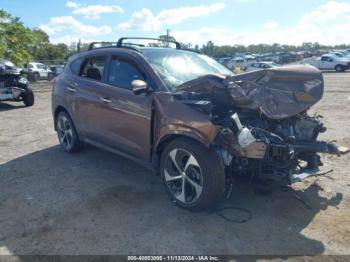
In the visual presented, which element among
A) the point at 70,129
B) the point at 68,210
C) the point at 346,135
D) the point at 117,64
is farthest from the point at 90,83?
the point at 346,135

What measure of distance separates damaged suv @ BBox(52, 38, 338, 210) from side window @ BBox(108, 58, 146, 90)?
0.05 feet

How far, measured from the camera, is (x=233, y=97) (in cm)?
360

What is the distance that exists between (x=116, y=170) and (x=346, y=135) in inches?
188

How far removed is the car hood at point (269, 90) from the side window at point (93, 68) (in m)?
1.76

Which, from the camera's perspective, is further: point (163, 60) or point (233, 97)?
point (163, 60)

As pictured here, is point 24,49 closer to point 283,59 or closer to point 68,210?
point 68,210

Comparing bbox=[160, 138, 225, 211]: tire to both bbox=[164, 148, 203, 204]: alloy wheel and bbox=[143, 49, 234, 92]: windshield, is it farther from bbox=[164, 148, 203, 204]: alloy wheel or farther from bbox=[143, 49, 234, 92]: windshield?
bbox=[143, 49, 234, 92]: windshield

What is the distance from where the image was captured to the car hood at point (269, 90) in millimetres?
3623

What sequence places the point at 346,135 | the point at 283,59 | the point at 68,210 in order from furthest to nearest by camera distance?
1. the point at 283,59
2. the point at 346,135
3. the point at 68,210

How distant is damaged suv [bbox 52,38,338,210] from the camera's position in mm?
3469

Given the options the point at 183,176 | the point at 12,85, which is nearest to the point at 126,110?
the point at 183,176

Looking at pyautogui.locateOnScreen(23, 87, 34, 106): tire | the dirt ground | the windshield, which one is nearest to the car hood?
the windshield

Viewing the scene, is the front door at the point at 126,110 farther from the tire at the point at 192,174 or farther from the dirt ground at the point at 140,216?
the dirt ground at the point at 140,216

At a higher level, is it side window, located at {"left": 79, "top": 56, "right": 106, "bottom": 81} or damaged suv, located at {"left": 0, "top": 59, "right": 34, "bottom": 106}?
side window, located at {"left": 79, "top": 56, "right": 106, "bottom": 81}
